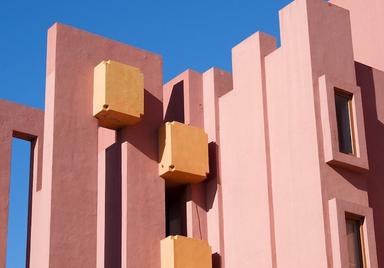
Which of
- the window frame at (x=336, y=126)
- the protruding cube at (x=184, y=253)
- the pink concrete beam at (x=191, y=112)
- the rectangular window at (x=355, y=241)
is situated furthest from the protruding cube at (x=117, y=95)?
the rectangular window at (x=355, y=241)

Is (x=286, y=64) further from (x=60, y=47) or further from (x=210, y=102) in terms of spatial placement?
(x=60, y=47)

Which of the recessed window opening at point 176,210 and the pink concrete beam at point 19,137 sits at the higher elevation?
the pink concrete beam at point 19,137

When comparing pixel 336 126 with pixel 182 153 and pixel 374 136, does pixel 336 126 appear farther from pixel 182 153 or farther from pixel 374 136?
pixel 182 153

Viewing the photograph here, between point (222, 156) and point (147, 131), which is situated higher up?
point (147, 131)

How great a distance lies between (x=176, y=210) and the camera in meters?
20.2

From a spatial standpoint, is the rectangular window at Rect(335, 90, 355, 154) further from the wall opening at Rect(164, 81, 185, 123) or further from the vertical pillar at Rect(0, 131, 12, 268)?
the vertical pillar at Rect(0, 131, 12, 268)

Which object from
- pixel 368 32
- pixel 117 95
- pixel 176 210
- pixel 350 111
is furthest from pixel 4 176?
pixel 368 32

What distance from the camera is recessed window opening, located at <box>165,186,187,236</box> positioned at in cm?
1975

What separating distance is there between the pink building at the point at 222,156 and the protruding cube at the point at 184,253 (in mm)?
37

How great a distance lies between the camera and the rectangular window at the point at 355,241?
16.4 m

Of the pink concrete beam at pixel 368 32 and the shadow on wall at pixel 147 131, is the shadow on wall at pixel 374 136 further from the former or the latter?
the shadow on wall at pixel 147 131

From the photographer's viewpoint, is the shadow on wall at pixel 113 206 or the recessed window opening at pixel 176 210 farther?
the recessed window opening at pixel 176 210

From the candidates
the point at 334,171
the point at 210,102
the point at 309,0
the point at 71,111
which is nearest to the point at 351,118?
the point at 334,171

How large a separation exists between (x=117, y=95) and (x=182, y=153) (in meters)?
1.93
